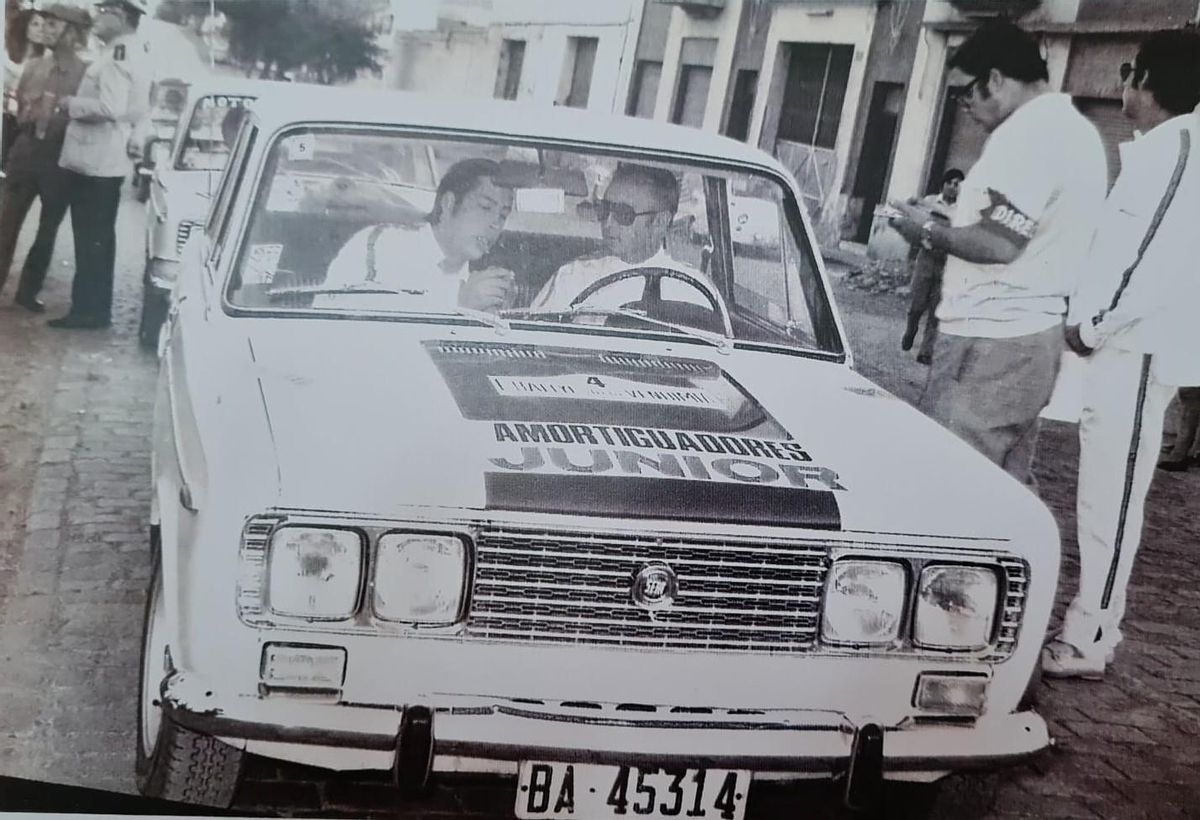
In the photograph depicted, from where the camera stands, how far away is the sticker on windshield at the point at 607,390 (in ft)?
8.09

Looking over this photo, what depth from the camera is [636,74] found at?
2.90 meters

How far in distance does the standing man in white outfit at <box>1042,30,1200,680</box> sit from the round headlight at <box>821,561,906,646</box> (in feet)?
2.71

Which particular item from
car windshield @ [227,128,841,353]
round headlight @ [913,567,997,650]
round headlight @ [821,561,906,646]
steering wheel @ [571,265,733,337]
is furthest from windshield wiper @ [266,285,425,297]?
round headlight @ [913,567,997,650]

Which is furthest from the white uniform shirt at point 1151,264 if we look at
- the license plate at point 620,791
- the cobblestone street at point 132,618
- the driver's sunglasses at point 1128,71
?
the license plate at point 620,791

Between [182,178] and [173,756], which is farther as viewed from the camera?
[182,178]

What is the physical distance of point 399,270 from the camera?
8.54 ft

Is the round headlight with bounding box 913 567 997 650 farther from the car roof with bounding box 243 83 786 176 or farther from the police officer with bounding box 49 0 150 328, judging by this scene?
the police officer with bounding box 49 0 150 328

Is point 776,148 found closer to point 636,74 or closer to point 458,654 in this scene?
point 636,74

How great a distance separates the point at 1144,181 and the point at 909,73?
25.1 inches

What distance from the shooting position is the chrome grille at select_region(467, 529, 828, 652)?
216 cm

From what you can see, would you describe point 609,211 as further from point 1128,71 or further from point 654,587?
point 1128,71

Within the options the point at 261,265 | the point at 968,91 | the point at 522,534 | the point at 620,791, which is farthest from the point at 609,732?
the point at 968,91

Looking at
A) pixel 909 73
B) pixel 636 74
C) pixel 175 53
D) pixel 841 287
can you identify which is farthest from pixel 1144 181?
pixel 175 53

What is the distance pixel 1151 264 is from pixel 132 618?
2.58 metres
